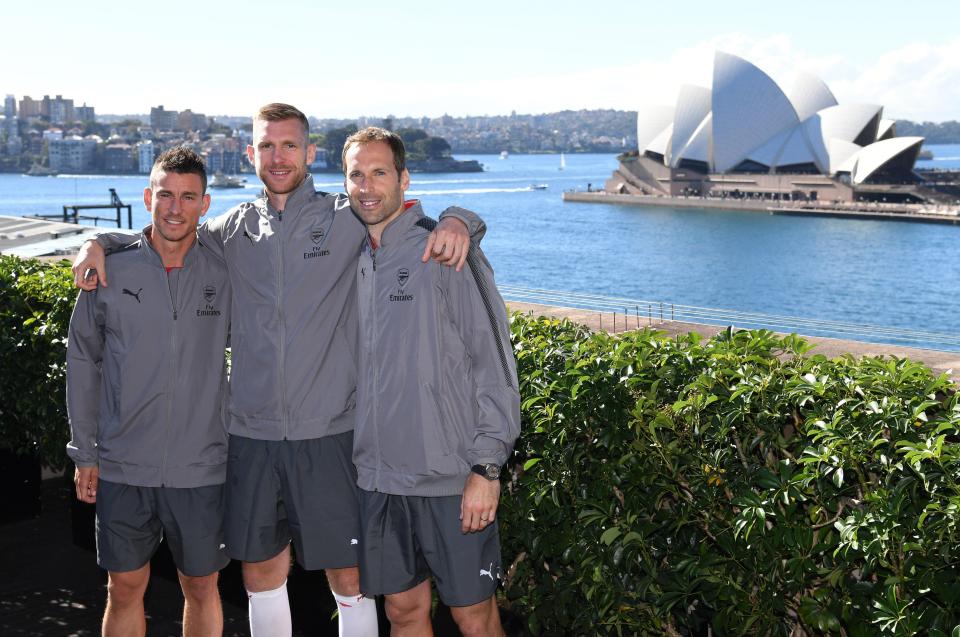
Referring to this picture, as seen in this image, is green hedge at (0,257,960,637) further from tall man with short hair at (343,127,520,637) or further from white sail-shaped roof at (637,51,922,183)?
white sail-shaped roof at (637,51,922,183)

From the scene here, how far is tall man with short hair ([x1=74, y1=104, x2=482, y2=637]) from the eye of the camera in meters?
A: 2.28

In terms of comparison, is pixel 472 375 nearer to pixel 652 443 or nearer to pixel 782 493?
pixel 652 443

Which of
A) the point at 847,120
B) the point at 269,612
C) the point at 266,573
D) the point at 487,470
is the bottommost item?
the point at 269,612

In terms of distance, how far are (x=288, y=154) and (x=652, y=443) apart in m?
1.07

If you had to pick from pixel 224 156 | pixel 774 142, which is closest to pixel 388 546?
pixel 774 142

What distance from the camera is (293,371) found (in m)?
2.27

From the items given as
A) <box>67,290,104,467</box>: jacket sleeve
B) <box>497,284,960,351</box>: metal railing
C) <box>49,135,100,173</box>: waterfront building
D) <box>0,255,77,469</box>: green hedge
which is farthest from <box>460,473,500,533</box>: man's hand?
<box>49,135,100,173</box>: waterfront building

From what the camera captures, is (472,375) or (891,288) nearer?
(472,375)

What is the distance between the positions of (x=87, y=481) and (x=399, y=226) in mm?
1016

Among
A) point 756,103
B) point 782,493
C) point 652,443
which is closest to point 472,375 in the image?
point 652,443

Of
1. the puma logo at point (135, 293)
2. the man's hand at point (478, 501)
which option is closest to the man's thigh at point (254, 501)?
the puma logo at point (135, 293)

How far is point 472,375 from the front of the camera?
7.01 ft

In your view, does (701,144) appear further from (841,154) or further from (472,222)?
(472,222)

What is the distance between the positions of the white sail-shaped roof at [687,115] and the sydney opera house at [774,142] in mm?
73
